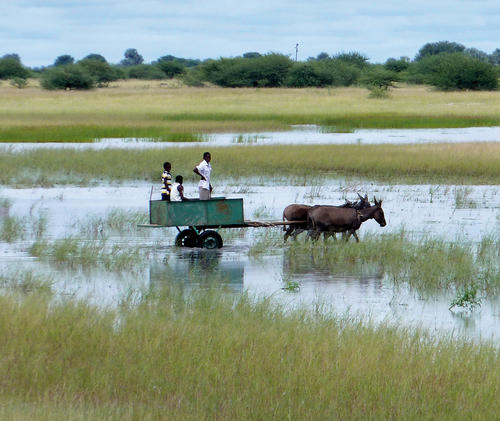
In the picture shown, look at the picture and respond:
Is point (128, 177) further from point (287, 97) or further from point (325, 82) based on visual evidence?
point (325, 82)

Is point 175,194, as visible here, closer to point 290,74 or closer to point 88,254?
point 88,254

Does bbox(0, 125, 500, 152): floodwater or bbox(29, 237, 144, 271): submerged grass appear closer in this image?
bbox(29, 237, 144, 271): submerged grass

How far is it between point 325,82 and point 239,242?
275ft

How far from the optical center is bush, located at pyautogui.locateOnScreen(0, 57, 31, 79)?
395ft

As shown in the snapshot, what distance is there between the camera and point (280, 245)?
17.1 m

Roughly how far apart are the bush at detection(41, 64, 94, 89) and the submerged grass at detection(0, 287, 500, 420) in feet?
280

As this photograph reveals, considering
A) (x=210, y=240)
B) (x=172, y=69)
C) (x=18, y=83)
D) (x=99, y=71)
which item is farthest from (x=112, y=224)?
(x=172, y=69)

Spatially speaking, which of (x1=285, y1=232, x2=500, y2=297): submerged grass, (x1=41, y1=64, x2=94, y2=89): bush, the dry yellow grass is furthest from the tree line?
(x1=285, y1=232, x2=500, y2=297): submerged grass

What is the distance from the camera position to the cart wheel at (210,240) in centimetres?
1641

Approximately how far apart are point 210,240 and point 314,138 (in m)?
26.7

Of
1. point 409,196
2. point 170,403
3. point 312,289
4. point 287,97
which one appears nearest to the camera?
point 170,403

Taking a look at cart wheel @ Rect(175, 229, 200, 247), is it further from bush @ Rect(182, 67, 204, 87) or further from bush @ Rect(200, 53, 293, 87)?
bush @ Rect(182, 67, 204, 87)

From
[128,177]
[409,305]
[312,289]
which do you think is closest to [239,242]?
[312,289]

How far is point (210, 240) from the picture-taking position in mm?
16500
